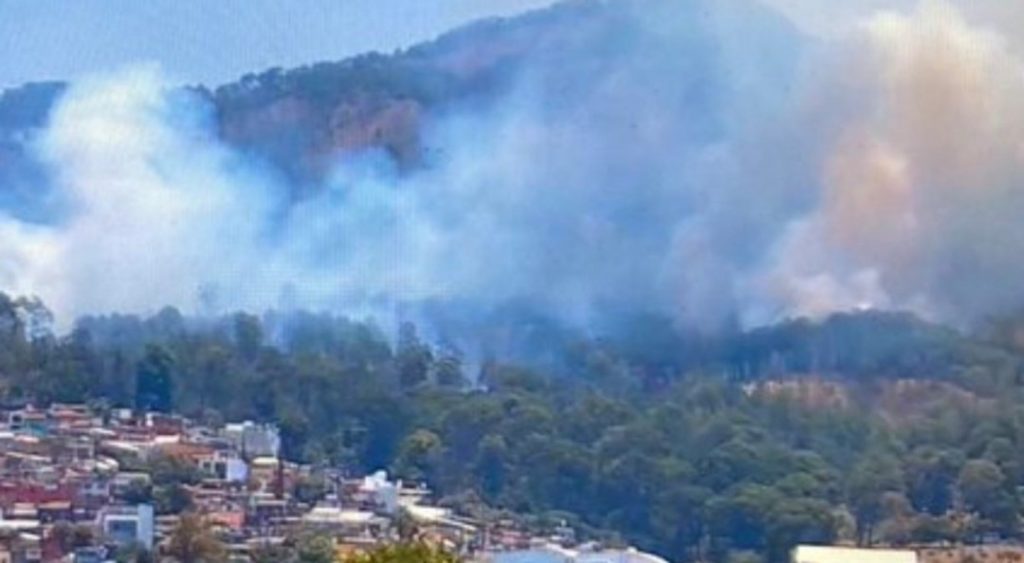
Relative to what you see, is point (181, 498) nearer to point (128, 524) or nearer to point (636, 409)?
point (128, 524)

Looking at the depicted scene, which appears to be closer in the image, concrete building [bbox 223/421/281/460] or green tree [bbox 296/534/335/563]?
green tree [bbox 296/534/335/563]

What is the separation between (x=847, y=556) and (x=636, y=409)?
4679 mm

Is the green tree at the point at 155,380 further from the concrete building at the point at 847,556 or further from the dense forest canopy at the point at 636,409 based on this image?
the concrete building at the point at 847,556

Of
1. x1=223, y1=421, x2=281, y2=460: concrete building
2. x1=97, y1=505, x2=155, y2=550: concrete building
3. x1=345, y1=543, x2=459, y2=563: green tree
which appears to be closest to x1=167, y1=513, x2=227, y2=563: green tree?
x1=97, y1=505, x2=155, y2=550: concrete building

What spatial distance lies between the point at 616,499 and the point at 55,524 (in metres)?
3.59

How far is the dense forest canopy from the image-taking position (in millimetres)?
15484

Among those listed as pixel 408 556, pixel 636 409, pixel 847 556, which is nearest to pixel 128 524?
pixel 847 556

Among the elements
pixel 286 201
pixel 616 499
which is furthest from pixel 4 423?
pixel 286 201

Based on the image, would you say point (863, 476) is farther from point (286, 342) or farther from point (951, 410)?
point (286, 342)

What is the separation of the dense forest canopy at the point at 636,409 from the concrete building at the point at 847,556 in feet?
2.21

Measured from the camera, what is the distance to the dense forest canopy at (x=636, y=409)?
15484mm

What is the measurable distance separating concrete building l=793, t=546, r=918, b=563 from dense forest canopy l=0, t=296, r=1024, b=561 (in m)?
0.67

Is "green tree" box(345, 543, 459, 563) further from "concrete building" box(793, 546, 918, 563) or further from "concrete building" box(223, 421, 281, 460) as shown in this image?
"concrete building" box(223, 421, 281, 460)

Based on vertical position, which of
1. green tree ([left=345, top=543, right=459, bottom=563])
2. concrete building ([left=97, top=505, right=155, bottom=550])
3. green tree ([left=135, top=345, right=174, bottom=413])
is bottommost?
green tree ([left=345, top=543, right=459, bottom=563])
